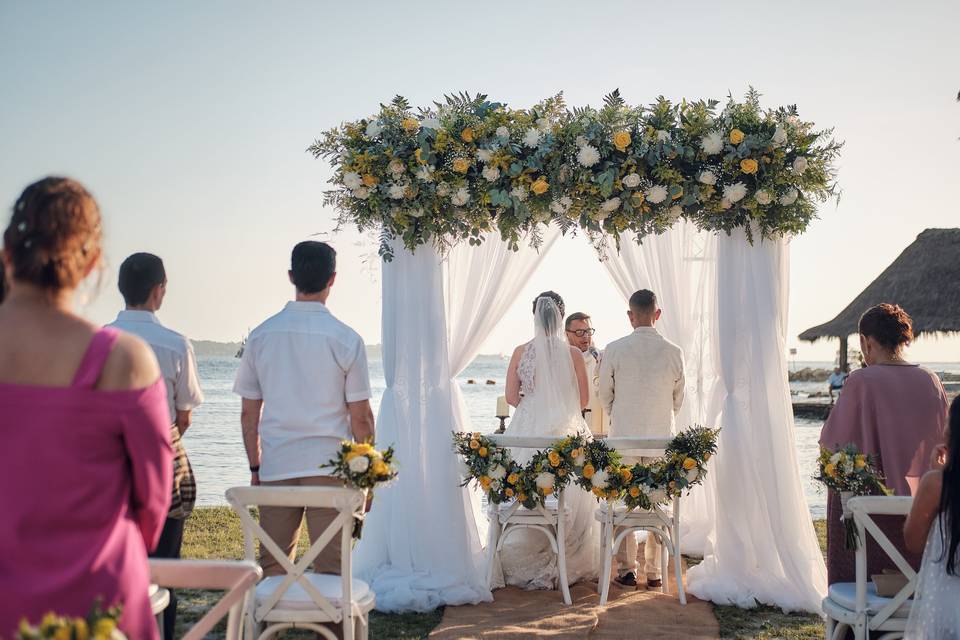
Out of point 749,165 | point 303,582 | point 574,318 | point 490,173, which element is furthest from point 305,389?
point 574,318

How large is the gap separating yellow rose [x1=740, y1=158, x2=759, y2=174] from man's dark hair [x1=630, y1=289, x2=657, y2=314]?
111 centimetres

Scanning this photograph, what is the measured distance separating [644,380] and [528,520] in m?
1.31

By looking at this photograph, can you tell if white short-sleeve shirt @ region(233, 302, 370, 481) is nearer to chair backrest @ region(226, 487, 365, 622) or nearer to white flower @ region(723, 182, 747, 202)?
chair backrest @ region(226, 487, 365, 622)

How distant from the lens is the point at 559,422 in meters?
6.43

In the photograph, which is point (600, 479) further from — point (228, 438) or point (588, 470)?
point (228, 438)

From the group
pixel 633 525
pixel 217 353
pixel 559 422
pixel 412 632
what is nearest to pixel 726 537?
pixel 633 525

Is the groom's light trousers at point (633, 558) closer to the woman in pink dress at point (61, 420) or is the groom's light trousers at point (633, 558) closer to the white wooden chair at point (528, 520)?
the white wooden chair at point (528, 520)

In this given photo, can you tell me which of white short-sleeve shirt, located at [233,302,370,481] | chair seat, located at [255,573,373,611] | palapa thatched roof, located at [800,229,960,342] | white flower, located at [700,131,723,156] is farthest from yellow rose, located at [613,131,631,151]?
palapa thatched roof, located at [800,229,960,342]

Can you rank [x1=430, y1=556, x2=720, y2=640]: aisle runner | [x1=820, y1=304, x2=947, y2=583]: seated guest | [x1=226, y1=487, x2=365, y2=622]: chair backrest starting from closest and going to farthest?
[x1=226, y1=487, x2=365, y2=622]: chair backrest → [x1=820, y1=304, x2=947, y2=583]: seated guest → [x1=430, y1=556, x2=720, y2=640]: aisle runner

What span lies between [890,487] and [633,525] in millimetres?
1981

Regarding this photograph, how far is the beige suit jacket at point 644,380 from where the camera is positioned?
21.2 ft

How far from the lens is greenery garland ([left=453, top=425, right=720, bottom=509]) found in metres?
5.85

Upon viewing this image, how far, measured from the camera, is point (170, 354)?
3957mm

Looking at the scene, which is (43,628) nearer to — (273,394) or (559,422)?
(273,394)
